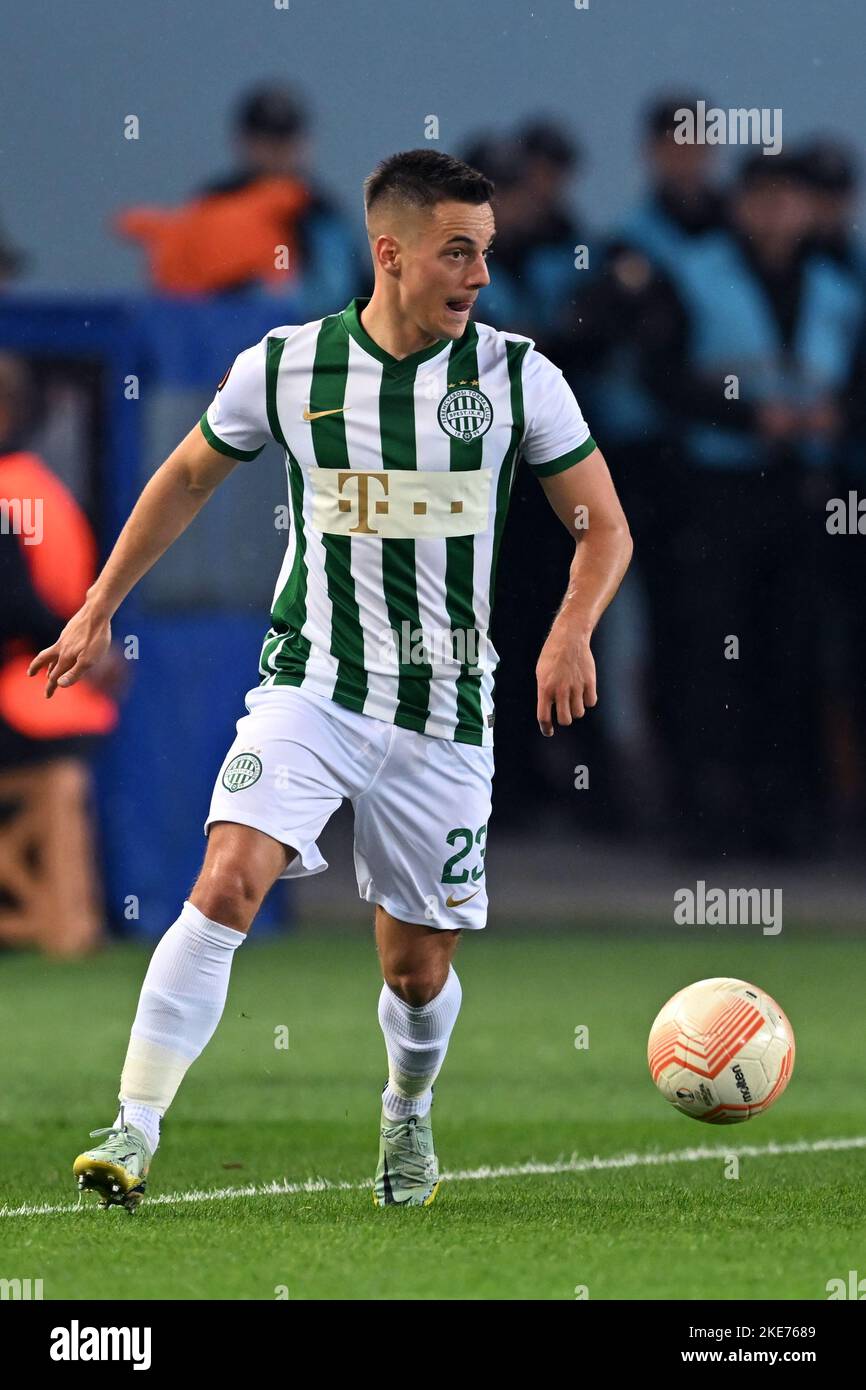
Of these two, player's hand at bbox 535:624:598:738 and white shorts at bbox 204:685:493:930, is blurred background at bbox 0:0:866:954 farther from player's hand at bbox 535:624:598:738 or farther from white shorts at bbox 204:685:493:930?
player's hand at bbox 535:624:598:738

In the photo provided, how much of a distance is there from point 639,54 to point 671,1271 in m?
8.92

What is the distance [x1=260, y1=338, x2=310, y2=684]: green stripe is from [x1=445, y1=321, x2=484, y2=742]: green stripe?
333mm

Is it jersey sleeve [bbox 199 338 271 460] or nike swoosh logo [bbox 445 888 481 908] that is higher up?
jersey sleeve [bbox 199 338 271 460]

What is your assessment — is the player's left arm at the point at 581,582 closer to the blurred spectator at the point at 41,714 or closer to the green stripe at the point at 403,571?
the green stripe at the point at 403,571

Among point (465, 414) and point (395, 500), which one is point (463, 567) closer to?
point (395, 500)

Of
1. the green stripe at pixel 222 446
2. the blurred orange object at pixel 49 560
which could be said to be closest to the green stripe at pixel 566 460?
the green stripe at pixel 222 446

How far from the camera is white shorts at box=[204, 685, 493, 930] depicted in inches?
209

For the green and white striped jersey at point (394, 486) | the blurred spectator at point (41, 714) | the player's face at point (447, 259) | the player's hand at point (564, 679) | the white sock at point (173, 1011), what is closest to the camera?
the white sock at point (173, 1011)

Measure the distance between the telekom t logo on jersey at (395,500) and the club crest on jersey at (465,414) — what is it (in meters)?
0.09

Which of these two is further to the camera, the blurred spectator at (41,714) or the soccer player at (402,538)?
the blurred spectator at (41,714)

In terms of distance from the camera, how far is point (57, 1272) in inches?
181

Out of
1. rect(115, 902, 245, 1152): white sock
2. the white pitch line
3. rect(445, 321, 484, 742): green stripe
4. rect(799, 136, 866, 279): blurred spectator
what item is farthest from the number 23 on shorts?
rect(799, 136, 866, 279): blurred spectator

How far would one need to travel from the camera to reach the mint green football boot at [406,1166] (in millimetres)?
5648

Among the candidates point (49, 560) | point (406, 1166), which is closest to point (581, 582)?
point (406, 1166)
